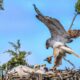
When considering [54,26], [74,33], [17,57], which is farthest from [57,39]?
[17,57]

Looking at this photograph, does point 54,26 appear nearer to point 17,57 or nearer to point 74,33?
point 74,33

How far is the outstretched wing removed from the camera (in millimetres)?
16625

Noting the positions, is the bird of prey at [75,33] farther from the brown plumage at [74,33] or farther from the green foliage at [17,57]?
the green foliage at [17,57]

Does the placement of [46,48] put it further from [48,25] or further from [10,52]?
[10,52]

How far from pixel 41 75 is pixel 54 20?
3485mm

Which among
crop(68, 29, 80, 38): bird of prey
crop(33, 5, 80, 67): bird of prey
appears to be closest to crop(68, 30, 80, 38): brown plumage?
crop(68, 29, 80, 38): bird of prey

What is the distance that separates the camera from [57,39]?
17.1m

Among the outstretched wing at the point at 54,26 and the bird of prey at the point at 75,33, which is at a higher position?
the outstretched wing at the point at 54,26

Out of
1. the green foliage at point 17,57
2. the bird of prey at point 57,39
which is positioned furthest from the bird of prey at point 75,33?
the green foliage at point 17,57

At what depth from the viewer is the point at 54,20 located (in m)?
16.7

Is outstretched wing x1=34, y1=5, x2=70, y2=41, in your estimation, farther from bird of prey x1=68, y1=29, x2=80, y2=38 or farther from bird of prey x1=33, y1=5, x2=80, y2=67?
bird of prey x1=68, y1=29, x2=80, y2=38

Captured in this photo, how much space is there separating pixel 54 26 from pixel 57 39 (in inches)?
17.6

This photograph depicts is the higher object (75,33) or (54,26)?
(54,26)

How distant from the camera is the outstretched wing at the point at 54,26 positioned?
655 inches
